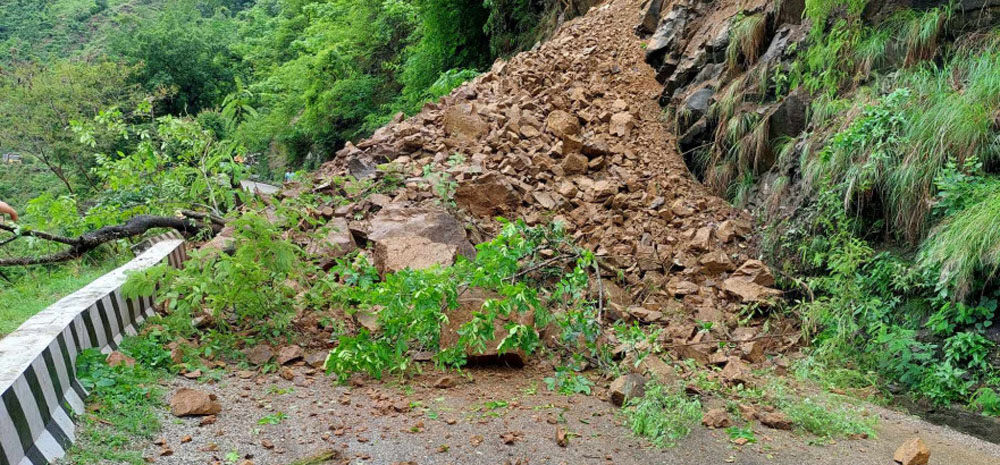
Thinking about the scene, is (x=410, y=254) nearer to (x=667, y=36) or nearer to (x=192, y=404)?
(x=192, y=404)

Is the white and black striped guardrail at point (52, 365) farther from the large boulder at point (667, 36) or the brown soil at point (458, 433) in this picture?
the large boulder at point (667, 36)

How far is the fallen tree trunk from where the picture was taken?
527 centimetres

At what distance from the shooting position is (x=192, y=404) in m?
3.36

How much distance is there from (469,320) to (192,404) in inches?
Result: 70.7

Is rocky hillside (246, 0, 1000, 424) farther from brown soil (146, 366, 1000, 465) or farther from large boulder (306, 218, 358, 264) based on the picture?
brown soil (146, 366, 1000, 465)

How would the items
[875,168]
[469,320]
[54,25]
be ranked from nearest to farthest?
[469,320] → [875,168] → [54,25]

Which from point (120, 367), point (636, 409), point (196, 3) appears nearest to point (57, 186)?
point (120, 367)

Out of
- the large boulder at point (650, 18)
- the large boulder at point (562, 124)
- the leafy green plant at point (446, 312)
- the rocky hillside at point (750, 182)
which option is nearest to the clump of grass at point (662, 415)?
the leafy green plant at point (446, 312)

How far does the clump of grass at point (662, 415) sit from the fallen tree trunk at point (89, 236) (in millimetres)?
4065

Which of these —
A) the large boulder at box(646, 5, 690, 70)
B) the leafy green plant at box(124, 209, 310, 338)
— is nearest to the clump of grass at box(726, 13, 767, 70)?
the large boulder at box(646, 5, 690, 70)

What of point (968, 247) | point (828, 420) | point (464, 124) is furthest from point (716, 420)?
point (464, 124)

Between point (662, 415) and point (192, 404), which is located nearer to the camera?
point (192, 404)

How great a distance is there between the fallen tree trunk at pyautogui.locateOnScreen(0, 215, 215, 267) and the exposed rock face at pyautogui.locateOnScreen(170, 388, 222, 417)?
2594mm

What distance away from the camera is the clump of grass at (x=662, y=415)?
353 cm
